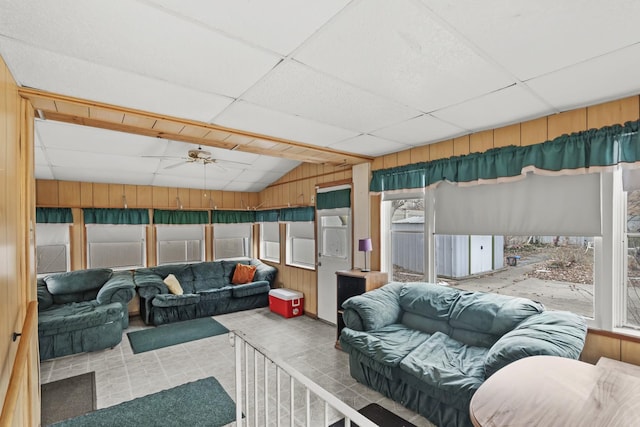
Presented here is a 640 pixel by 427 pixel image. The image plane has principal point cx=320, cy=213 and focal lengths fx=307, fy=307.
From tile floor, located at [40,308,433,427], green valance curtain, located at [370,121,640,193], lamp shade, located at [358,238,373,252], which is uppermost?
green valance curtain, located at [370,121,640,193]

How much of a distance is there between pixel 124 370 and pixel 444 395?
11.0ft

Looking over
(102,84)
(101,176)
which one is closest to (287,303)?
(101,176)

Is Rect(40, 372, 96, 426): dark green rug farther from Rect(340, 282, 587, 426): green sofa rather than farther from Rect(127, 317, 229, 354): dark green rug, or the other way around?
Rect(340, 282, 587, 426): green sofa

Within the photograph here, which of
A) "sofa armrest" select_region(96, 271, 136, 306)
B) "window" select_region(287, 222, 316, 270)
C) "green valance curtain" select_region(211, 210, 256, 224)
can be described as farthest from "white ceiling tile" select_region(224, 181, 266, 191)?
"sofa armrest" select_region(96, 271, 136, 306)

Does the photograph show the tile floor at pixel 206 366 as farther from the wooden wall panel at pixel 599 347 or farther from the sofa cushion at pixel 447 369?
the wooden wall panel at pixel 599 347

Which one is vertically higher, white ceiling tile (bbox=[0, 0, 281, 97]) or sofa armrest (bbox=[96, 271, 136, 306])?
white ceiling tile (bbox=[0, 0, 281, 97])

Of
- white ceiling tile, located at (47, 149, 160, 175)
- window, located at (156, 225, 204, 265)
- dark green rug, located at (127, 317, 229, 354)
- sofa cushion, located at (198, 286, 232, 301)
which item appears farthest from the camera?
window, located at (156, 225, 204, 265)

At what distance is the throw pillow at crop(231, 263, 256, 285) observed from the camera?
6203 millimetres

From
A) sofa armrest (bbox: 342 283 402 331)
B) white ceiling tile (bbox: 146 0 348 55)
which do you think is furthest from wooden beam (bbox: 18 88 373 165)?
sofa armrest (bbox: 342 283 402 331)

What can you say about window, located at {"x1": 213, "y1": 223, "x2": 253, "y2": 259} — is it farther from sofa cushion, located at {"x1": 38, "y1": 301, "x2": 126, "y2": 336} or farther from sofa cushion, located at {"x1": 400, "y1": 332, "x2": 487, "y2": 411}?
sofa cushion, located at {"x1": 400, "y1": 332, "x2": 487, "y2": 411}

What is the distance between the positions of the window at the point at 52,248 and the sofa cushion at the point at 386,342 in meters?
4.86

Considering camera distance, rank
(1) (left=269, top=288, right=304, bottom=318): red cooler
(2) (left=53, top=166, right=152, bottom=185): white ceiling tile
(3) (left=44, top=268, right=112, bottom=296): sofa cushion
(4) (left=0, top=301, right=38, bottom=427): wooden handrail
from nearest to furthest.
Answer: (4) (left=0, top=301, right=38, bottom=427): wooden handrail
(3) (left=44, top=268, right=112, bottom=296): sofa cushion
(2) (left=53, top=166, right=152, bottom=185): white ceiling tile
(1) (left=269, top=288, right=304, bottom=318): red cooler

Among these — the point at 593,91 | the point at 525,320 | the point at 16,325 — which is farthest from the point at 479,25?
the point at 16,325

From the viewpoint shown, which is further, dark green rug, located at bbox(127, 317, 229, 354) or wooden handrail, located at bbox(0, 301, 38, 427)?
dark green rug, located at bbox(127, 317, 229, 354)
